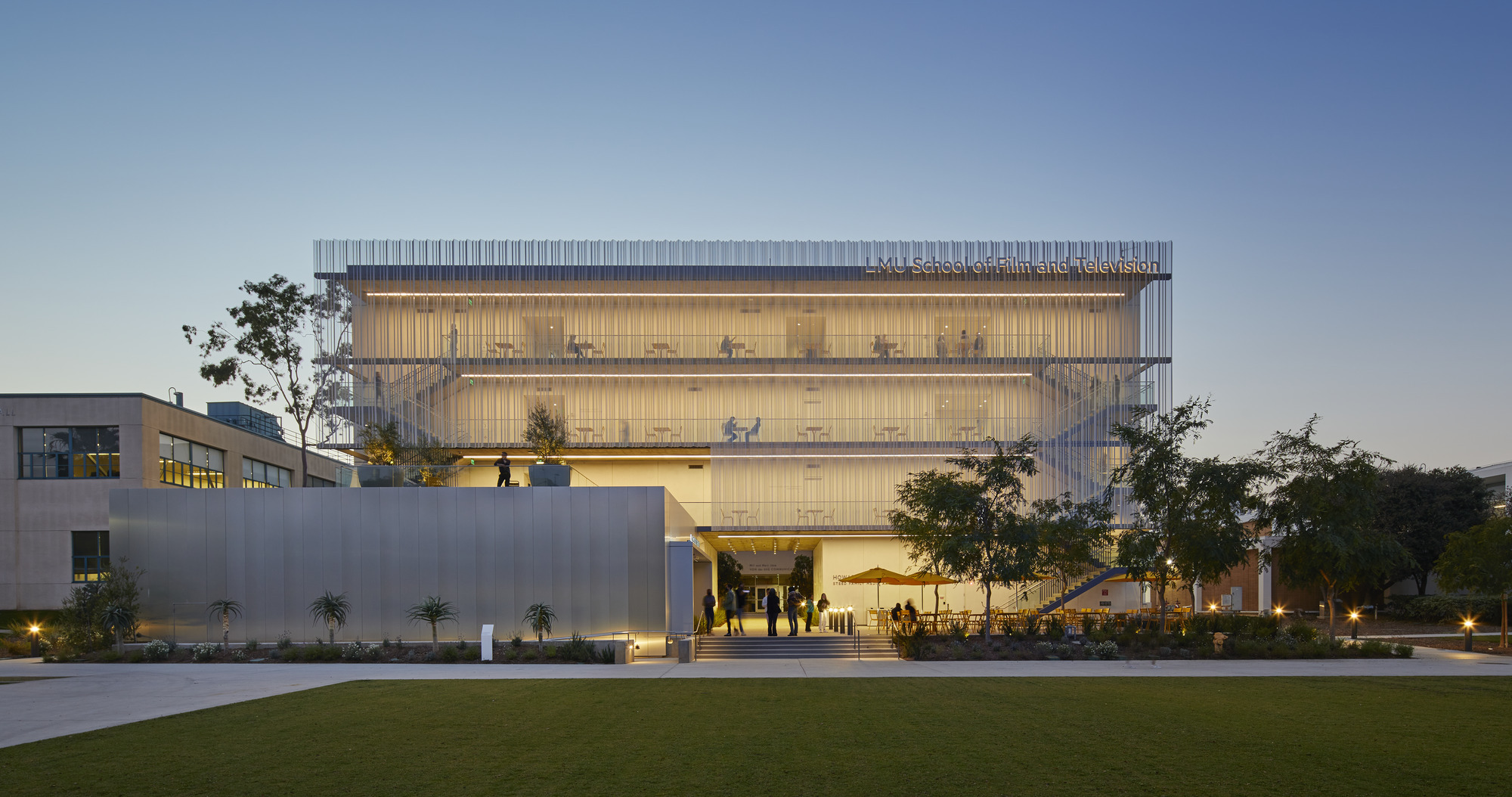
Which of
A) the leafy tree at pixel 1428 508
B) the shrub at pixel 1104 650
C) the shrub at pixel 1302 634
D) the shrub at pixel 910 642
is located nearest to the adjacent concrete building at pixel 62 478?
the shrub at pixel 910 642

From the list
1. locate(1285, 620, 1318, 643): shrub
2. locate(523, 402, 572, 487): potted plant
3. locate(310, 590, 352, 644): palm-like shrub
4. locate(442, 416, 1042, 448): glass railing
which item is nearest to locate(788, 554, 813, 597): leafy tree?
locate(442, 416, 1042, 448): glass railing

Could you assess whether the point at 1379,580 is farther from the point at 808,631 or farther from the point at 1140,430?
the point at 808,631

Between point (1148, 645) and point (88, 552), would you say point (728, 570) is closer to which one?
point (88, 552)

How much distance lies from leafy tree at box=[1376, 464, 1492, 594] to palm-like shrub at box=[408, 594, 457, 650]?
3980 centimetres

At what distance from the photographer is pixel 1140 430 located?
32.3m

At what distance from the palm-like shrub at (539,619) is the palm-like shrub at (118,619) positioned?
1022 centimetres

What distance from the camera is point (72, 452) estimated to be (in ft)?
126

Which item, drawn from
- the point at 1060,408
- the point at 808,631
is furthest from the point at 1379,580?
the point at 808,631

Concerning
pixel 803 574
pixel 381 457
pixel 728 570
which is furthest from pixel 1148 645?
pixel 728 570

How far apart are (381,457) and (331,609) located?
27.4 feet

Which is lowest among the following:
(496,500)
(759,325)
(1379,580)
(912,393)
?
(1379,580)

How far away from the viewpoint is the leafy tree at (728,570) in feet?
204

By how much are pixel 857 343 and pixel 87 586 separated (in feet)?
96.2

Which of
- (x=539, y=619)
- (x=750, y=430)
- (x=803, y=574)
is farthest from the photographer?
(x=803, y=574)
